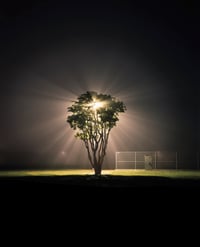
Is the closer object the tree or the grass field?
the grass field

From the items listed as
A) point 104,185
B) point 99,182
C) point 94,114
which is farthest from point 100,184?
point 94,114

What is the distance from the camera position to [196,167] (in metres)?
50.1

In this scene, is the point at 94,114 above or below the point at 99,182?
above

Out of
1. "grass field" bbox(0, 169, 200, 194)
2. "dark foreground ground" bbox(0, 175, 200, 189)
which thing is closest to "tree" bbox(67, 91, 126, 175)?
"grass field" bbox(0, 169, 200, 194)

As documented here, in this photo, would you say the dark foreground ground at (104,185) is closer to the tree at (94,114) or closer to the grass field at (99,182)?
the grass field at (99,182)

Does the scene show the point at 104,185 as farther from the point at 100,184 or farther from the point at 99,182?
the point at 99,182

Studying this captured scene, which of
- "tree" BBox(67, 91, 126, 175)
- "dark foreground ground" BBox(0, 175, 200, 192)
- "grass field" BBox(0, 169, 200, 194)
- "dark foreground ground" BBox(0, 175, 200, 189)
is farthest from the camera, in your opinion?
"tree" BBox(67, 91, 126, 175)

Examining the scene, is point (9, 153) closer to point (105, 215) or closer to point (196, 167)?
point (196, 167)

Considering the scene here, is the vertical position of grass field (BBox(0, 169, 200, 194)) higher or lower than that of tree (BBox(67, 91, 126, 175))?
lower

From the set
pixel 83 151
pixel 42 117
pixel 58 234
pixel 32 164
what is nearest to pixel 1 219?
pixel 58 234

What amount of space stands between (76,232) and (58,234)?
0.44 meters

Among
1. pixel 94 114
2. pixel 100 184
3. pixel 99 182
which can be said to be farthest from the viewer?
pixel 94 114

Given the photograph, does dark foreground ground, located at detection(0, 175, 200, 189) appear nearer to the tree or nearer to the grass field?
the grass field

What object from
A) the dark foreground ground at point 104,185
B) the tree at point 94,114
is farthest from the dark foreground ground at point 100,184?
the tree at point 94,114
